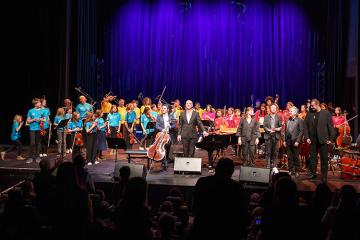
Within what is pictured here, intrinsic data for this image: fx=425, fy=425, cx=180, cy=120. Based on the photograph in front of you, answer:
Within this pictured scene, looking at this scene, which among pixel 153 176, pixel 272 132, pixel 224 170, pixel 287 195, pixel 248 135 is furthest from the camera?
pixel 248 135

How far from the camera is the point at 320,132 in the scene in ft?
33.3

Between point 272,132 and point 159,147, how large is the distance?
125 inches

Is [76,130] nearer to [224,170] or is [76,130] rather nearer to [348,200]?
[224,170]

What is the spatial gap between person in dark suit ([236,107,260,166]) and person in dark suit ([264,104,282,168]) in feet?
1.63

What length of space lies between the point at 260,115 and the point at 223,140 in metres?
3.38

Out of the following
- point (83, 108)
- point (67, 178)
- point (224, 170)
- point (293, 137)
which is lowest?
point (67, 178)

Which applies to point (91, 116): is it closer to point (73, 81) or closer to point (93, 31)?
point (73, 81)

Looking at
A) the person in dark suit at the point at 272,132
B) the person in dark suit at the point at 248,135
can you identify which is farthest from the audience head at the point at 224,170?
the person in dark suit at the point at 248,135

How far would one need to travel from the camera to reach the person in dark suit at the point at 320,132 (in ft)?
33.2

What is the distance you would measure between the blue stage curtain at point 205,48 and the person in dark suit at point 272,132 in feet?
36.0

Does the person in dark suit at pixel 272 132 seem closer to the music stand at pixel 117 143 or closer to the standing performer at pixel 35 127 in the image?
the music stand at pixel 117 143

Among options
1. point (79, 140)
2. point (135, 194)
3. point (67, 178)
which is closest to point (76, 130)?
point (79, 140)

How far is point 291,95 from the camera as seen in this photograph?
22156 mm

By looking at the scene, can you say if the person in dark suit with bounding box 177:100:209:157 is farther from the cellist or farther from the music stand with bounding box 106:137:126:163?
the cellist
